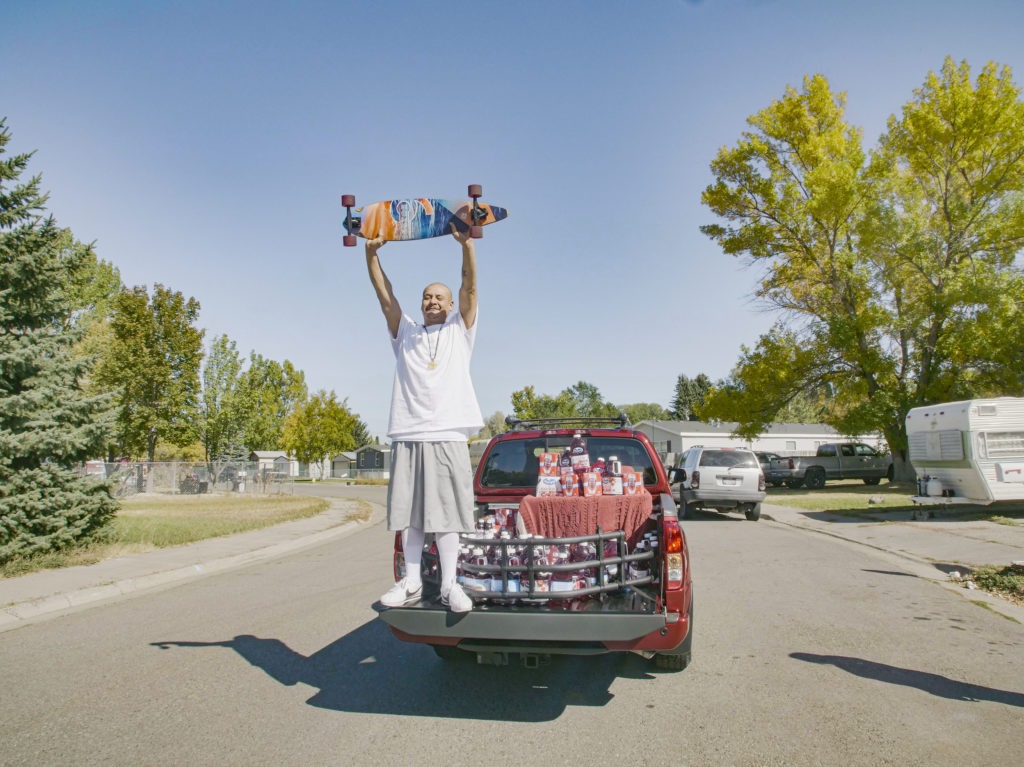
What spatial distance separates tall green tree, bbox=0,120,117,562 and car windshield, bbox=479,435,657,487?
6.59 m

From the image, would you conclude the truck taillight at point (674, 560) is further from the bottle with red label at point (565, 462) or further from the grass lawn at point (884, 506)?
the grass lawn at point (884, 506)

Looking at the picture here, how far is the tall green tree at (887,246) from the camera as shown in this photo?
22234 millimetres

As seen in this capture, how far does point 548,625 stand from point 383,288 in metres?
2.10

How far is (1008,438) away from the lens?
42.8 feet

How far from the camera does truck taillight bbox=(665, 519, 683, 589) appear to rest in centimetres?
392

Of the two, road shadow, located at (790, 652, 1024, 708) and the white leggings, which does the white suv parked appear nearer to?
road shadow, located at (790, 652, 1024, 708)

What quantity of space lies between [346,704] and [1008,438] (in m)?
13.9

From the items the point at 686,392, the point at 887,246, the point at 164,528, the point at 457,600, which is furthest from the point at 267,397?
the point at 686,392

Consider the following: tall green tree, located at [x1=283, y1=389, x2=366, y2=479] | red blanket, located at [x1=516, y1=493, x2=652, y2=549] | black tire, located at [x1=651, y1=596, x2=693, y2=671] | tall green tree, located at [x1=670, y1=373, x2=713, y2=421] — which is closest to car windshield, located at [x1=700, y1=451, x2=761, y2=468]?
black tire, located at [x1=651, y1=596, x2=693, y2=671]

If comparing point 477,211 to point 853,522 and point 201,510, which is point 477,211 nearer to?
point 853,522

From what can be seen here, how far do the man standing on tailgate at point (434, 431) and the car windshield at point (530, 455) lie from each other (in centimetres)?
200

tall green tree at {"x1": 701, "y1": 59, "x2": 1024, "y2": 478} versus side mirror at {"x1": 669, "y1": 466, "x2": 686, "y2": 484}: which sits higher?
tall green tree at {"x1": 701, "y1": 59, "x2": 1024, "y2": 478}

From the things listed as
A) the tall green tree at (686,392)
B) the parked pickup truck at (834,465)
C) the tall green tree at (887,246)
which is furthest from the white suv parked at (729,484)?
the tall green tree at (686,392)

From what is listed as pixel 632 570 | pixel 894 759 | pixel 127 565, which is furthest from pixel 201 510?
pixel 894 759
